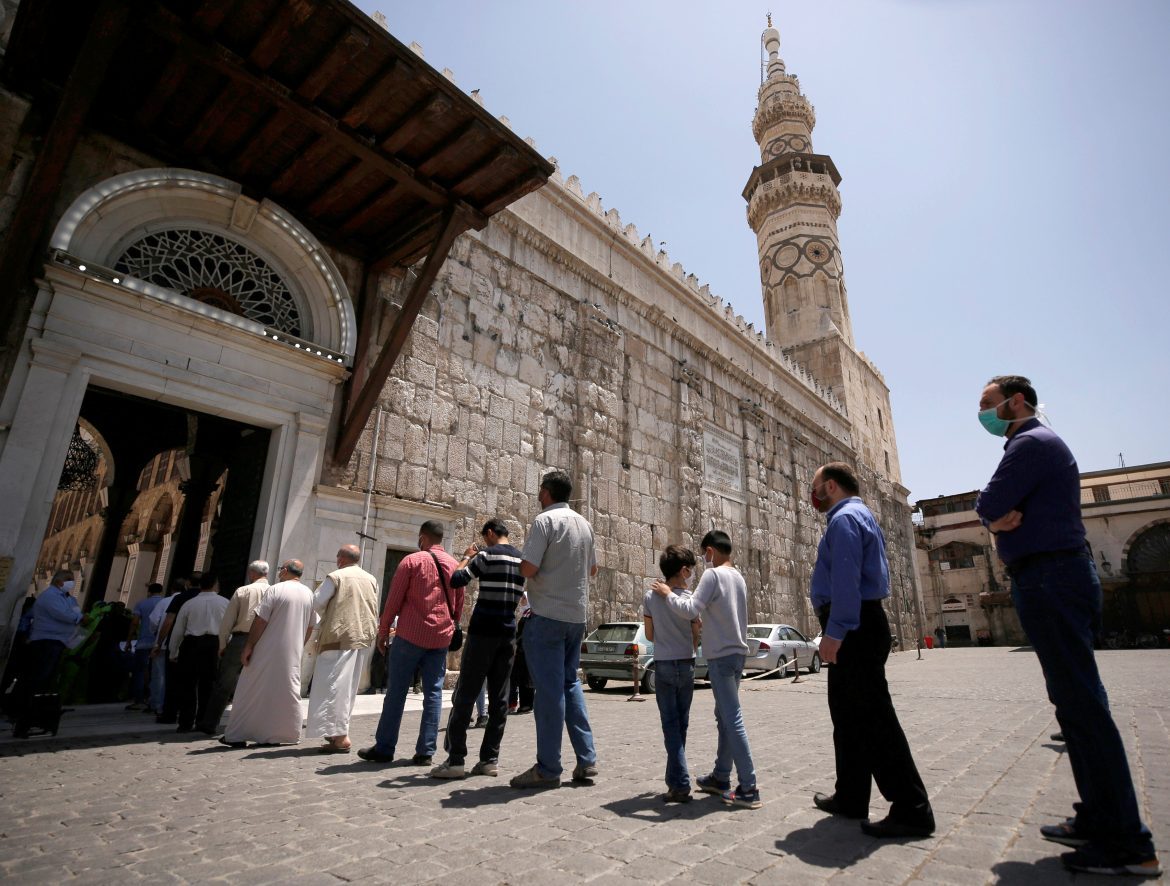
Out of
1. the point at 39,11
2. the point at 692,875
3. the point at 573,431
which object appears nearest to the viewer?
the point at 692,875

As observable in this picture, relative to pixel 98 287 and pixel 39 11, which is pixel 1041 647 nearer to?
pixel 98 287

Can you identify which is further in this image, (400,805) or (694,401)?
(694,401)

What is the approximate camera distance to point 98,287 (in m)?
6.23

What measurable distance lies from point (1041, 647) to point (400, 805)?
2976 mm

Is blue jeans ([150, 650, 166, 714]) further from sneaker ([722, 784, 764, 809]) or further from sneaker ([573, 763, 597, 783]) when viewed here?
sneaker ([722, 784, 764, 809])

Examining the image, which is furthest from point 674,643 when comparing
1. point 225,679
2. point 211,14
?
point 211,14

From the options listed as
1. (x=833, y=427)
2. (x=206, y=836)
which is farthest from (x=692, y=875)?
(x=833, y=427)

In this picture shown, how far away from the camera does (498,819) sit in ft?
9.20

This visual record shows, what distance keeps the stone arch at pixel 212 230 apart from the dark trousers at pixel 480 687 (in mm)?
5388

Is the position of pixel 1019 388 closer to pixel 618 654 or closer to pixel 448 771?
pixel 448 771

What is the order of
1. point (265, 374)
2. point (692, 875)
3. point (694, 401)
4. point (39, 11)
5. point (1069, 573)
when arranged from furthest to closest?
point (694, 401) → point (265, 374) → point (39, 11) → point (1069, 573) → point (692, 875)

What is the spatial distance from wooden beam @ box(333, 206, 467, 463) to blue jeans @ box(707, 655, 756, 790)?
233 inches

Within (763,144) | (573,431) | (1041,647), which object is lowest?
(1041,647)

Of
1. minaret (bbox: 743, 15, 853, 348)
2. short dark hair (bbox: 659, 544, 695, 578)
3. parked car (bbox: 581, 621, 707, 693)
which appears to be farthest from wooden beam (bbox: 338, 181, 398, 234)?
minaret (bbox: 743, 15, 853, 348)
